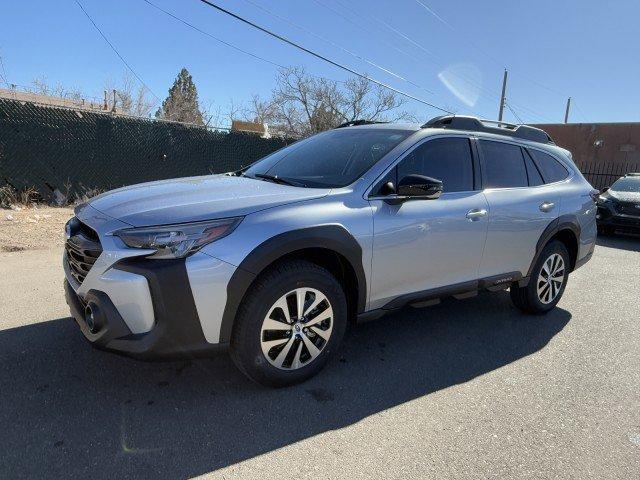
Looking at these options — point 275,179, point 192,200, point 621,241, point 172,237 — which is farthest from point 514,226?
point 621,241

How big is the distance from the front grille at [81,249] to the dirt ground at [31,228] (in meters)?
4.11

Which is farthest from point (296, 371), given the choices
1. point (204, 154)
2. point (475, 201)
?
point (204, 154)

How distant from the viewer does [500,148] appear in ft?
14.6

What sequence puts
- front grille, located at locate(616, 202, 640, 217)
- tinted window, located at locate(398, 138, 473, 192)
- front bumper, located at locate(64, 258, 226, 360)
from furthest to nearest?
front grille, located at locate(616, 202, 640, 217) < tinted window, located at locate(398, 138, 473, 192) < front bumper, located at locate(64, 258, 226, 360)

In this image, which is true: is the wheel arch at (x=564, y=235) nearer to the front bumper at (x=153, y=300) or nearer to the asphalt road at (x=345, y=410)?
the asphalt road at (x=345, y=410)

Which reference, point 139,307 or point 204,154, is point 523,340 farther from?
point 204,154

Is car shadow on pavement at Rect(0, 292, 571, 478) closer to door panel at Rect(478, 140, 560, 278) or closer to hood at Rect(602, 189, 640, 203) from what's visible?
door panel at Rect(478, 140, 560, 278)

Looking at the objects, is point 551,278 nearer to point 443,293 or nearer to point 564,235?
point 564,235

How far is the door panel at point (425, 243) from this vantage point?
132 inches

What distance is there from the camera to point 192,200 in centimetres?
296

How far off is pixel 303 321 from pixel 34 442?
159 cm

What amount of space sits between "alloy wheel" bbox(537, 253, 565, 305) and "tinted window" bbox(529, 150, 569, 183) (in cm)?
79

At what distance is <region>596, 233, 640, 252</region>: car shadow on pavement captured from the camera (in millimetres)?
10091

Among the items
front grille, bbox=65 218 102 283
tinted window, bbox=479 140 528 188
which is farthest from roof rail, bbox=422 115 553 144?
front grille, bbox=65 218 102 283
